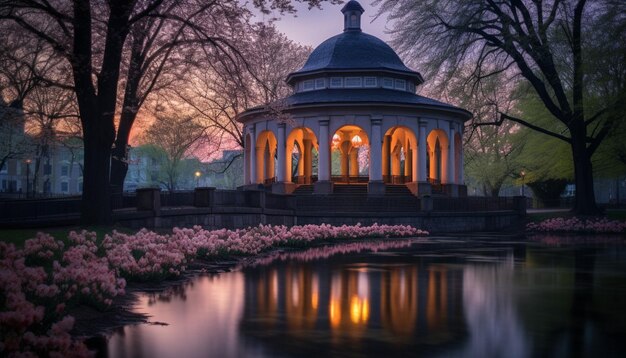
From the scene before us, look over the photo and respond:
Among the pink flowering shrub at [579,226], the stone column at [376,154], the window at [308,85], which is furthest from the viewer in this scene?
the window at [308,85]

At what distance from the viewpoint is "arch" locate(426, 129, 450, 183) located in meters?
41.6

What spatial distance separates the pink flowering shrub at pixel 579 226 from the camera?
104 ft

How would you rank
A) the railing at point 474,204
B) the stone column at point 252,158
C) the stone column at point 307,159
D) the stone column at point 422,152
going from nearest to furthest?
the railing at point 474,204, the stone column at point 422,152, the stone column at point 252,158, the stone column at point 307,159

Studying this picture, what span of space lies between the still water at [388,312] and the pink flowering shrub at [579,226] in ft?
58.0

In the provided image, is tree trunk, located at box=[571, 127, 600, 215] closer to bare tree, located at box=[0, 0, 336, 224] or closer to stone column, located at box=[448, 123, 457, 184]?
stone column, located at box=[448, 123, 457, 184]

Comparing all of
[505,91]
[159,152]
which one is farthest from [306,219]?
[159,152]

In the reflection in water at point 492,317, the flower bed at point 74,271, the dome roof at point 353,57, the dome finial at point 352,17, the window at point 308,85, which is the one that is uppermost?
the dome finial at point 352,17

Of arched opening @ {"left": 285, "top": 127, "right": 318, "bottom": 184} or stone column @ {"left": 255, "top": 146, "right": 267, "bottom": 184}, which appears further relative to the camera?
stone column @ {"left": 255, "top": 146, "right": 267, "bottom": 184}

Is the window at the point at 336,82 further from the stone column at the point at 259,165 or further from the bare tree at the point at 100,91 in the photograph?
the bare tree at the point at 100,91

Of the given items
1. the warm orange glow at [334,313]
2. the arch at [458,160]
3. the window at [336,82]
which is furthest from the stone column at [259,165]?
the warm orange glow at [334,313]

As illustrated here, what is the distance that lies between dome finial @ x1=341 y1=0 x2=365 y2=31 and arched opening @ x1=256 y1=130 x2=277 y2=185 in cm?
1053

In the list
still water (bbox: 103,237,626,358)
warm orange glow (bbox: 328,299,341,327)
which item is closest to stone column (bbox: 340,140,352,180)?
still water (bbox: 103,237,626,358)

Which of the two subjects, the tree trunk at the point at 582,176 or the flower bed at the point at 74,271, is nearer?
the flower bed at the point at 74,271

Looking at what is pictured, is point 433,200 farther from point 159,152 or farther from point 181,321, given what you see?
point 159,152
